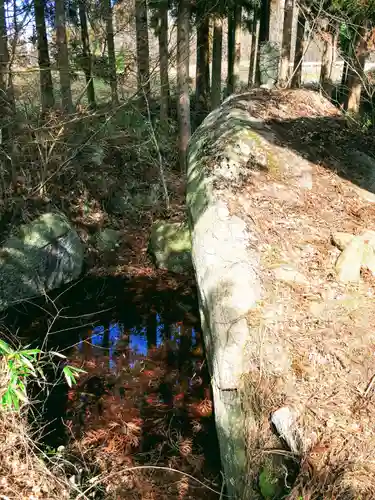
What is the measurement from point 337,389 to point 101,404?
290 cm

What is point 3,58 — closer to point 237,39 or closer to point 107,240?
point 107,240

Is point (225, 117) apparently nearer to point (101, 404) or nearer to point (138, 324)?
point (138, 324)

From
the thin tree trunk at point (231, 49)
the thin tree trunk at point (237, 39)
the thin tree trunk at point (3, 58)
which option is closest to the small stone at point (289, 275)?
the thin tree trunk at point (3, 58)

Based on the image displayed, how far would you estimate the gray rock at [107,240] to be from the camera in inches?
373

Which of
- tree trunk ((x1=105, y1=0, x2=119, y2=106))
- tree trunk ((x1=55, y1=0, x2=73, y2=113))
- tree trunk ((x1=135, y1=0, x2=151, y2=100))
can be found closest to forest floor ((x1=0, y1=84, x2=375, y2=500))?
tree trunk ((x1=55, y1=0, x2=73, y2=113))

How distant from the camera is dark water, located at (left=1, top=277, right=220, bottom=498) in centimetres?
443

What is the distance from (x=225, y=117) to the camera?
6.70 m

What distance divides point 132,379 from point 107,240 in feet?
15.1

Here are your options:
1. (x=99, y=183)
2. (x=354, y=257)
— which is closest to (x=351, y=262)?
(x=354, y=257)

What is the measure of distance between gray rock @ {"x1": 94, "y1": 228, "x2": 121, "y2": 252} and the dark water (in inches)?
53.2

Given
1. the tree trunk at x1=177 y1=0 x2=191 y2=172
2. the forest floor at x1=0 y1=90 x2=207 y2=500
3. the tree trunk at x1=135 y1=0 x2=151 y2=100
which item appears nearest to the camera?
the forest floor at x1=0 y1=90 x2=207 y2=500

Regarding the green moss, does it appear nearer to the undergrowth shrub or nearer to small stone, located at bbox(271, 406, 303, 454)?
small stone, located at bbox(271, 406, 303, 454)

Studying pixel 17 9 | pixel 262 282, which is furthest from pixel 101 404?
pixel 17 9

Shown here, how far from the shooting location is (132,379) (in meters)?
5.53
